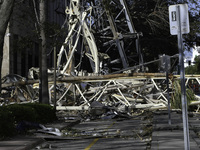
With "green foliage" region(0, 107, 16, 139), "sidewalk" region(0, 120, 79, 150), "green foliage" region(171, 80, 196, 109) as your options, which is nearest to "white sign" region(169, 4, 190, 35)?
"sidewalk" region(0, 120, 79, 150)

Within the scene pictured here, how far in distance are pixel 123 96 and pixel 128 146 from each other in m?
17.3

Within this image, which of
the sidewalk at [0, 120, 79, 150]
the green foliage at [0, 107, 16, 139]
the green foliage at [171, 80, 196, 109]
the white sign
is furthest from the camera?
the green foliage at [171, 80, 196, 109]

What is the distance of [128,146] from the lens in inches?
455

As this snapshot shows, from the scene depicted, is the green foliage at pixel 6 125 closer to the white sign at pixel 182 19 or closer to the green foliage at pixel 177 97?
the white sign at pixel 182 19

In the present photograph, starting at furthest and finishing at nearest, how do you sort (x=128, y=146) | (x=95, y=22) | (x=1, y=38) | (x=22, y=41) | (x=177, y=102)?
(x=95, y=22) → (x=177, y=102) → (x=22, y=41) → (x=1, y=38) → (x=128, y=146)

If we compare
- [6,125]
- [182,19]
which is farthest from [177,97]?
[182,19]

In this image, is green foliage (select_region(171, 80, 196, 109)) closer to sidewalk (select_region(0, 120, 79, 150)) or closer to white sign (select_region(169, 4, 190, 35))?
sidewalk (select_region(0, 120, 79, 150))

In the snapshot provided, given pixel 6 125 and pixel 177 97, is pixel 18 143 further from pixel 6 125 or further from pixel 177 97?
pixel 177 97

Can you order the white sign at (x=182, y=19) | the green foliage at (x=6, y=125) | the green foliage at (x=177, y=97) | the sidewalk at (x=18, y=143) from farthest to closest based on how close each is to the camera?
the green foliage at (x=177, y=97), the green foliage at (x=6, y=125), the sidewalk at (x=18, y=143), the white sign at (x=182, y=19)

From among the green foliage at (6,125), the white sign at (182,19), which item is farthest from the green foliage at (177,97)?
the white sign at (182,19)

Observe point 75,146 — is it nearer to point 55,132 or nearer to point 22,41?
point 55,132

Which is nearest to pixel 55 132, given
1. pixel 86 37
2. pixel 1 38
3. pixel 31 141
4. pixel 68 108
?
pixel 31 141

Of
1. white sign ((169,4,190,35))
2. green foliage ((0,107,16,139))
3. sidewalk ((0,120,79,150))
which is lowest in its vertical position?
sidewalk ((0,120,79,150))

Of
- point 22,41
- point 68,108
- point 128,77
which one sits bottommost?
point 68,108
